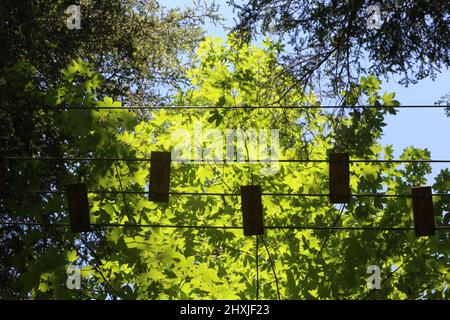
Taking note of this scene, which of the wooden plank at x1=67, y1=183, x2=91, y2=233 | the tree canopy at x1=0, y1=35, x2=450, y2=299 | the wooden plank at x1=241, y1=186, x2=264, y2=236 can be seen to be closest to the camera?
the wooden plank at x1=241, y1=186, x2=264, y2=236

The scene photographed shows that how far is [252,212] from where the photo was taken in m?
3.73

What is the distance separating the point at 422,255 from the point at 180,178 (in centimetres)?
303

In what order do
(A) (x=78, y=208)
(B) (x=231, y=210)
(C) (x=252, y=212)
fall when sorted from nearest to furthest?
(C) (x=252, y=212)
(A) (x=78, y=208)
(B) (x=231, y=210)

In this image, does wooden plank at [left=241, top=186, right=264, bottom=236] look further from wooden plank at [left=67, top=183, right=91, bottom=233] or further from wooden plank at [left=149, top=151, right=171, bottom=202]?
wooden plank at [left=67, top=183, right=91, bottom=233]

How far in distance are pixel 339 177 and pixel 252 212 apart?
0.57 m

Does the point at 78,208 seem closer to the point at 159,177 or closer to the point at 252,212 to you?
the point at 159,177

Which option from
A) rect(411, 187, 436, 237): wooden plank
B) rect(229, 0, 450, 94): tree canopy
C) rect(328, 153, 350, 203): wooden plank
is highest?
rect(229, 0, 450, 94): tree canopy

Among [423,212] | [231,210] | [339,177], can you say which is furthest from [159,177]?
[231,210]

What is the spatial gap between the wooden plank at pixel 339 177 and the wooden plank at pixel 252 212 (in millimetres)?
462

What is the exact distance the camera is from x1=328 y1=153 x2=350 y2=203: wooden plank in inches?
148

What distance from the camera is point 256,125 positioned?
6836 millimetres

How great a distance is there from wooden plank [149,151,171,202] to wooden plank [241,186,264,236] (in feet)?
1.59

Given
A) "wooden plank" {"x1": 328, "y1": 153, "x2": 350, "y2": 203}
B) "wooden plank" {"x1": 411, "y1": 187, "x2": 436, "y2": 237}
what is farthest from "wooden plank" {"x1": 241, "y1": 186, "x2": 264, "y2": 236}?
"wooden plank" {"x1": 411, "y1": 187, "x2": 436, "y2": 237}
